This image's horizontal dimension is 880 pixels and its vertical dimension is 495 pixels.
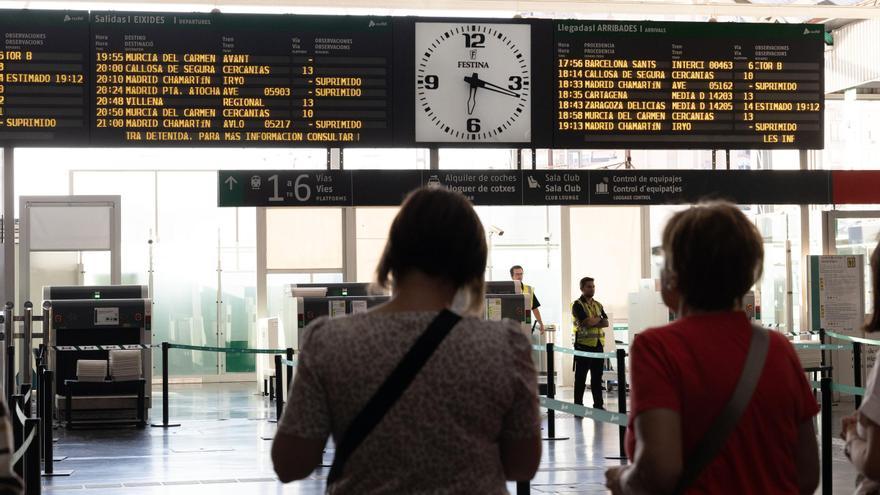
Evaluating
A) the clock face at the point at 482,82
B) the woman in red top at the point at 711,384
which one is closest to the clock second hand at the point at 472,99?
the clock face at the point at 482,82

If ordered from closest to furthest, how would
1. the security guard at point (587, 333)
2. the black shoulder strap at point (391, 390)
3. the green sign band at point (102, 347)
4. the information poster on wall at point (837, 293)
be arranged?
1. the black shoulder strap at point (391, 390)
2. the green sign band at point (102, 347)
3. the security guard at point (587, 333)
4. the information poster on wall at point (837, 293)

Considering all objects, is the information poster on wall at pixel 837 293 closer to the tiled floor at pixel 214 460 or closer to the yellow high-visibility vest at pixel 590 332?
the yellow high-visibility vest at pixel 590 332

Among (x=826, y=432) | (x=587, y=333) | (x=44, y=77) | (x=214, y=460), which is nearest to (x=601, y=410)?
(x=826, y=432)

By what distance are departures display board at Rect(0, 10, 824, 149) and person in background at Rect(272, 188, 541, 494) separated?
711 centimetres

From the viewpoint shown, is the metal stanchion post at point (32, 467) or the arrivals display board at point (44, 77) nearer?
the metal stanchion post at point (32, 467)

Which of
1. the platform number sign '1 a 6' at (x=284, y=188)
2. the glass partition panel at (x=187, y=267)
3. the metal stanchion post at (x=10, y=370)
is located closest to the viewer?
the platform number sign '1 a 6' at (x=284, y=188)

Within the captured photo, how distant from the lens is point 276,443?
2.24m

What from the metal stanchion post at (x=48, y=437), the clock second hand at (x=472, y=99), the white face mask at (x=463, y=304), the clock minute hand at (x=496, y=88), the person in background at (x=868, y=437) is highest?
the clock minute hand at (x=496, y=88)

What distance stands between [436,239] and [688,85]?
7.86 metres

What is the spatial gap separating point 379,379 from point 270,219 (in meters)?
15.2

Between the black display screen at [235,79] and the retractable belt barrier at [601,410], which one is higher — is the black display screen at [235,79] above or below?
above

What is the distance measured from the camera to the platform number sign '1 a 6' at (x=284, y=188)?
30.8 feet

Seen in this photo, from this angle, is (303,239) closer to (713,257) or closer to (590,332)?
(590,332)

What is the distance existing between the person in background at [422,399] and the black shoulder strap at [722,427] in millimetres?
314
